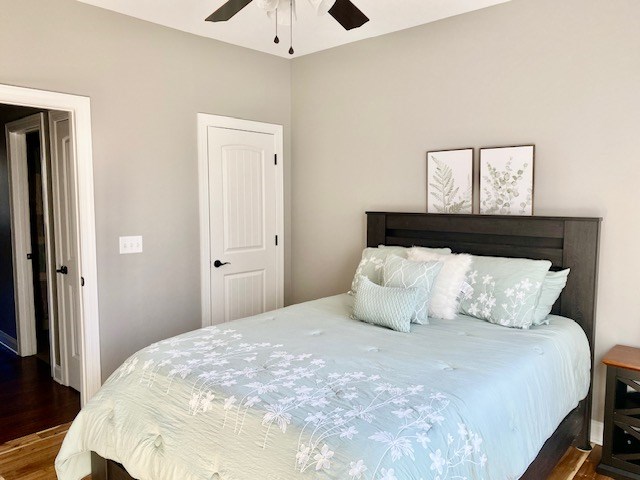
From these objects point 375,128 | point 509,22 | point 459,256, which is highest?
point 509,22

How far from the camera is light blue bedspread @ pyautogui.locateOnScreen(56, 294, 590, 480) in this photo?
1495mm

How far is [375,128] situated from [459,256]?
1.39 metres

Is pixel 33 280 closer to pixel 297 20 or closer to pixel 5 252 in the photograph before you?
pixel 5 252

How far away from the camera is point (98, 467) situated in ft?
7.23

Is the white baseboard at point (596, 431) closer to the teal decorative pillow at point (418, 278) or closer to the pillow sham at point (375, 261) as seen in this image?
the teal decorative pillow at point (418, 278)

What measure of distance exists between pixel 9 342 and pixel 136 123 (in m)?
2.92

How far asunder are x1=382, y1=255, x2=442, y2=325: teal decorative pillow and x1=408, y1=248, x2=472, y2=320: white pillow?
2.3 inches

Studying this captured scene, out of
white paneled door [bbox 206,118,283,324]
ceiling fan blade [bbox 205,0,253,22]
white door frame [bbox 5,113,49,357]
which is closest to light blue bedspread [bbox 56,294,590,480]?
white paneled door [bbox 206,118,283,324]

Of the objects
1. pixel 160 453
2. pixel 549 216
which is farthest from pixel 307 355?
pixel 549 216

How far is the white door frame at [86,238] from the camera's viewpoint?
10.1ft

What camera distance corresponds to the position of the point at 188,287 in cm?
371

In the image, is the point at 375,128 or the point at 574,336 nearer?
the point at 574,336

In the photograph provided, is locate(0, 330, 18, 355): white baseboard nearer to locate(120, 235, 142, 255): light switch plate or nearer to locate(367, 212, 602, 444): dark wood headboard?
locate(120, 235, 142, 255): light switch plate

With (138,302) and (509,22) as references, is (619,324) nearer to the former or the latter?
(509,22)
